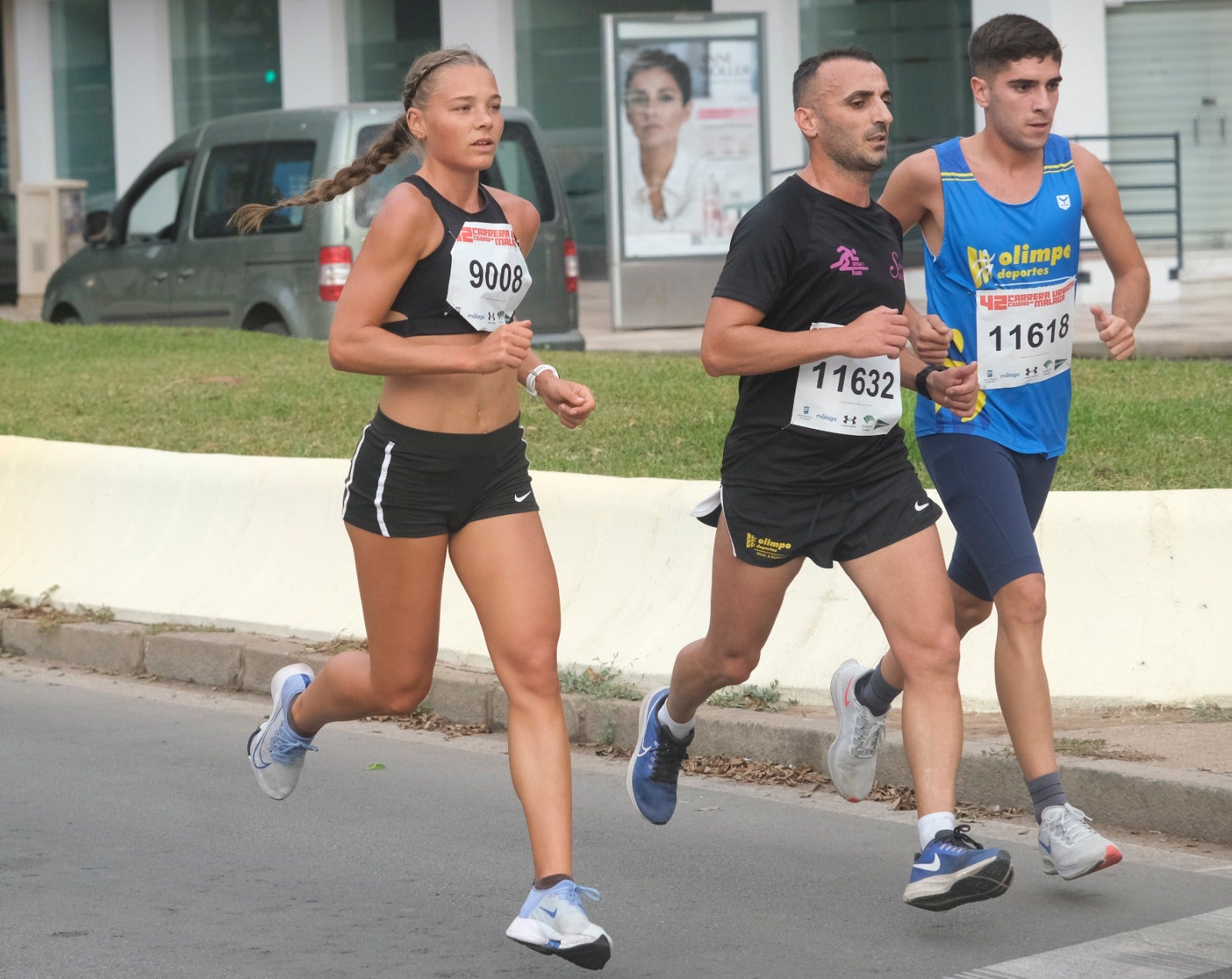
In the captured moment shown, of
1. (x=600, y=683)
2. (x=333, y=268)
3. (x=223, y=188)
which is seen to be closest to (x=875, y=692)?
(x=600, y=683)

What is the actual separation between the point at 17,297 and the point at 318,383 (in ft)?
52.3

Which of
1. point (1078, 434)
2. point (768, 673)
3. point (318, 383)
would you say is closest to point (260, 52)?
point (318, 383)

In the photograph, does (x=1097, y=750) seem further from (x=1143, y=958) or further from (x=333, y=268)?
(x=333, y=268)

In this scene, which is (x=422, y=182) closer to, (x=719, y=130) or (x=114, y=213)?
(x=114, y=213)

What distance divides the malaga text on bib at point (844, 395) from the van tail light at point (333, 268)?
30.9 ft

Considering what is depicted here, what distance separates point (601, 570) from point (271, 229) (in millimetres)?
7572

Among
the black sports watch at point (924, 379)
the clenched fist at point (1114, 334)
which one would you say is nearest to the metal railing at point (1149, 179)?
the clenched fist at point (1114, 334)

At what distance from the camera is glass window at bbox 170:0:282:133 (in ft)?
92.8

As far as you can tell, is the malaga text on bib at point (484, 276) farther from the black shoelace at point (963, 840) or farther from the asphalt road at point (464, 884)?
the black shoelace at point (963, 840)

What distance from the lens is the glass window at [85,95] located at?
1189 inches

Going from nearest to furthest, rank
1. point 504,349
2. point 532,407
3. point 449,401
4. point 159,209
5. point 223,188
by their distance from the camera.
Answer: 1. point 504,349
2. point 449,401
3. point 532,407
4. point 223,188
5. point 159,209

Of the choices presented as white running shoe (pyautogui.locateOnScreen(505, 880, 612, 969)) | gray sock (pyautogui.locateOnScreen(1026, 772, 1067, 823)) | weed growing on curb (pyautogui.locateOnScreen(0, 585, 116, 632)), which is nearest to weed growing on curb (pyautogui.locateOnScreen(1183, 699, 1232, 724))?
gray sock (pyautogui.locateOnScreen(1026, 772, 1067, 823))

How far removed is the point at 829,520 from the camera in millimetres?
4895

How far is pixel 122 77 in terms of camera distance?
29.4m
